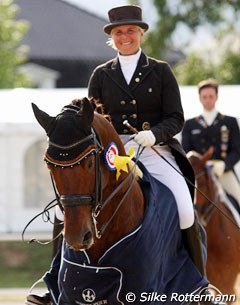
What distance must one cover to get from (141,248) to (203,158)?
4.44 metres

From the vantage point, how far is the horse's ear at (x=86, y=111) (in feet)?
18.8

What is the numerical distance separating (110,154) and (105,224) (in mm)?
434

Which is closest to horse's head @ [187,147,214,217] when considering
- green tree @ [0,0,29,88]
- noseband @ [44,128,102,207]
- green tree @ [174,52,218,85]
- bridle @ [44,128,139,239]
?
bridle @ [44,128,139,239]

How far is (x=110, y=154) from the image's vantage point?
19.7 ft

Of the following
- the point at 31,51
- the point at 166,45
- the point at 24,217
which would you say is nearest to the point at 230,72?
the point at 166,45

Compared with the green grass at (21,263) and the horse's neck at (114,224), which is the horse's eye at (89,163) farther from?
the green grass at (21,263)

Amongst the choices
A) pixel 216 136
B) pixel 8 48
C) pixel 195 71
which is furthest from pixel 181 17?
pixel 216 136

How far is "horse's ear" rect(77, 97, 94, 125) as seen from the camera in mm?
5723

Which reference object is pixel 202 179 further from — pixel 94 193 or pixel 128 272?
pixel 94 193

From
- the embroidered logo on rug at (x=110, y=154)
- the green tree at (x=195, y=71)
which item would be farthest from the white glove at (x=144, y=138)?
the green tree at (x=195, y=71)

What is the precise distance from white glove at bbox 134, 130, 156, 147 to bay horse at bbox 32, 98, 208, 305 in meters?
0.22

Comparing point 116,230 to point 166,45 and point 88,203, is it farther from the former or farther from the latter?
point 166,45

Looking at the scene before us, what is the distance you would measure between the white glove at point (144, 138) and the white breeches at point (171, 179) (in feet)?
1.33

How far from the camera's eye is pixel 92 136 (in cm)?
578
